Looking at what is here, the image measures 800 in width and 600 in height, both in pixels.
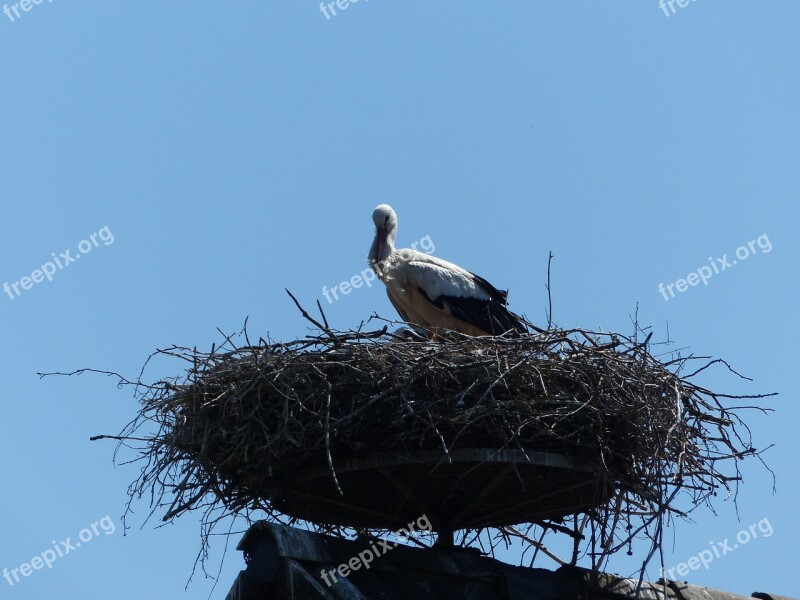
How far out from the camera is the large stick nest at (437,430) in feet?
18.5

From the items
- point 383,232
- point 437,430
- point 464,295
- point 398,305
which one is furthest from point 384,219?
point 437,430

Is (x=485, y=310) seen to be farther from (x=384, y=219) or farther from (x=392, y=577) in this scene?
(x=392, y=577)

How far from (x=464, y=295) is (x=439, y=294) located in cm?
17

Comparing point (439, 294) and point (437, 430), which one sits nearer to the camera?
point (437, 430)

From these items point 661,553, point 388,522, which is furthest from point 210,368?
point 661,553

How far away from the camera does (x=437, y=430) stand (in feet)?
17.8

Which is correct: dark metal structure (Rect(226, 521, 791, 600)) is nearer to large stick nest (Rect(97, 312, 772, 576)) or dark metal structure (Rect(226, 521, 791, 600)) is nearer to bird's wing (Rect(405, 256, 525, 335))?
large stick nest (Rect(97, 312, 772, 576))

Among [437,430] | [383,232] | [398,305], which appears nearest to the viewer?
[437,430]

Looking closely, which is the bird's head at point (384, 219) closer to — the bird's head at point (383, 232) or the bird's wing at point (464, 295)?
the bird's head at point (383, 232)

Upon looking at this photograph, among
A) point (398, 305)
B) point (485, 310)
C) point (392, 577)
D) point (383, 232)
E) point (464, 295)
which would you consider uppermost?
point (383, 232)

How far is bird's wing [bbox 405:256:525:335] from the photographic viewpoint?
341 inches

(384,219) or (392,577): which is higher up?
(384,219)

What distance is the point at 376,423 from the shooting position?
224 inches

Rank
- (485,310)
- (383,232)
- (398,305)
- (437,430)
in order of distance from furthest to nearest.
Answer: (383,232)
(398,305)
(485,310)
(437,430)
